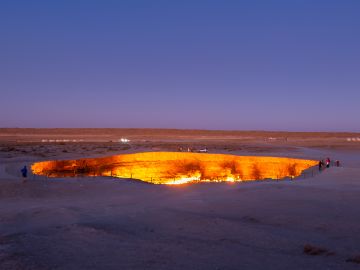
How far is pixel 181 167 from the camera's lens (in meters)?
32.2

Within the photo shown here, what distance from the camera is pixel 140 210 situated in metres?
11.9

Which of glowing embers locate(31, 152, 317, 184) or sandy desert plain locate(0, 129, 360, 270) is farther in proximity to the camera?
glowing embers locate(31, 152, 317, 184)

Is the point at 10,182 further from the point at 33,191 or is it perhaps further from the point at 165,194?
the point at 165,194

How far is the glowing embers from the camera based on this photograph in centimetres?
2902

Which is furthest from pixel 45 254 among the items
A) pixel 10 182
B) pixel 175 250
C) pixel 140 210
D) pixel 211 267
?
pixel 10 182

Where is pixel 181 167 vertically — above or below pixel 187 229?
below

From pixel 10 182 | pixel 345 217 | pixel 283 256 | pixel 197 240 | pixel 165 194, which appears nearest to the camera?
pixel 283 256

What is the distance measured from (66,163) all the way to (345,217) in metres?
22.1

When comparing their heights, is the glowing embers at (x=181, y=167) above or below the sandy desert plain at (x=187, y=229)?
below

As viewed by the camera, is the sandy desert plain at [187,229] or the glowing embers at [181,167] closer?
the sandy desert plain at [187,229]

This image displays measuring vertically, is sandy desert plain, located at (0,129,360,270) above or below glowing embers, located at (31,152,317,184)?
above

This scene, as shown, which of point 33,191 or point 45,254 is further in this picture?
point 33,191

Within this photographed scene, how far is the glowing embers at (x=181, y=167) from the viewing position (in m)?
29.0

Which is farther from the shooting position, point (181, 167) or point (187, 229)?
point (181, 167)
